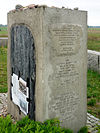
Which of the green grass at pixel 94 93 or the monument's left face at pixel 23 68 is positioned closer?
the monument's left face at pixel 23 68

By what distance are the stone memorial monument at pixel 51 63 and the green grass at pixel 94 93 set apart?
1312 mm

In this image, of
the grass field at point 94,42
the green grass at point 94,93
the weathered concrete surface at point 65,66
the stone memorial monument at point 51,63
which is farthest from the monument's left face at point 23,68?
the grass field at point 94,42

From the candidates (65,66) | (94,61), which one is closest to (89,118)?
(65,66)

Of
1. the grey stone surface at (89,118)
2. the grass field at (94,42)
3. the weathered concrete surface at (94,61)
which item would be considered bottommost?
the grey stone surface at (89,118)

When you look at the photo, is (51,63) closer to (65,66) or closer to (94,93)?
(65,66)

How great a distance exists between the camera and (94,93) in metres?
6.57

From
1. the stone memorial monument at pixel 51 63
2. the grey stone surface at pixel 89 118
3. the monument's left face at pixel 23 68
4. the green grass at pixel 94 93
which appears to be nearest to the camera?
the stone memorial monument at pixel 51 63

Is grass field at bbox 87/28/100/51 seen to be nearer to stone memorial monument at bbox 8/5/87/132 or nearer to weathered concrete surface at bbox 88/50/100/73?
weathered concrete surface at bbox 88/50/100/73

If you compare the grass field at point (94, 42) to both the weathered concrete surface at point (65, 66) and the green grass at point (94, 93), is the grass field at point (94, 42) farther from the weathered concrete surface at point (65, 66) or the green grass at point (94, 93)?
the weathered concrete surface at point (65, 66)

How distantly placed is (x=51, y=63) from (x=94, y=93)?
11.8 feet

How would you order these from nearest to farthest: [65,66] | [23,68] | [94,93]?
1. [65,66]
2. [23,68]
3. [94,93]

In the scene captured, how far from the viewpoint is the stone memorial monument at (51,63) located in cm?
332

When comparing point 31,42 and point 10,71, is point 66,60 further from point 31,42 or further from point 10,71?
point 10,71

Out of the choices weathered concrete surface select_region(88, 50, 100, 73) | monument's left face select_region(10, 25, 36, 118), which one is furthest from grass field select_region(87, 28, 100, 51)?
monument's left face select_region(10, 25, 36, 118)
